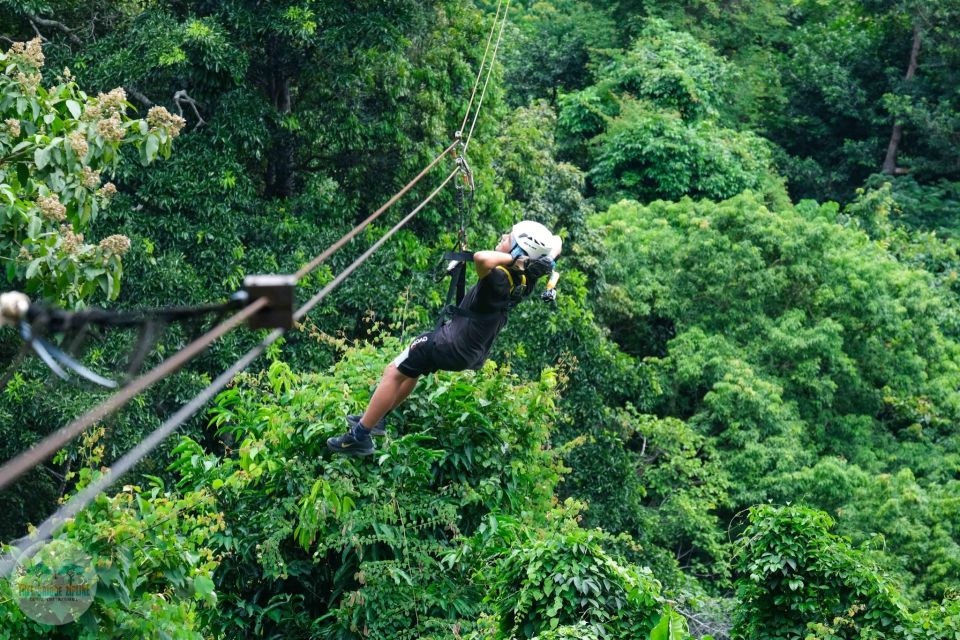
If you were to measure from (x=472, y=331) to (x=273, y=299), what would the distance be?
3.44 metres

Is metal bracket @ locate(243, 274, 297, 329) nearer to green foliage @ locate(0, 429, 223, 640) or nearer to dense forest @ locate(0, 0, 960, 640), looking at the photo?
dense forest @ locate(0, 0, 960, 640)

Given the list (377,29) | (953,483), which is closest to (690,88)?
(953,483)

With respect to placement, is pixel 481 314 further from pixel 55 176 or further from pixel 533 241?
pixel 55 176

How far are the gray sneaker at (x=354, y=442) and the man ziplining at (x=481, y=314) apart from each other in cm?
2

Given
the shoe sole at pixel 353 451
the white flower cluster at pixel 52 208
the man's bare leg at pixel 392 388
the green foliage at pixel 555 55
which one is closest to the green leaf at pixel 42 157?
the white flower cluster at pixel 52 208

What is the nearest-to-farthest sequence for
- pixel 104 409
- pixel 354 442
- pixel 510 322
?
pixel 104 409 → pixel 354 442 → pixel 510 322

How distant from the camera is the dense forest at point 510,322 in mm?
7219

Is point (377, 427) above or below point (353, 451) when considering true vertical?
above

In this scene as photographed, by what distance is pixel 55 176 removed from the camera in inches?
269

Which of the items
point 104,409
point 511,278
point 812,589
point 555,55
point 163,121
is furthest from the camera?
point 555,55

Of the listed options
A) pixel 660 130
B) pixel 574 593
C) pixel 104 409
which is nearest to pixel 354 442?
pixel 574 593

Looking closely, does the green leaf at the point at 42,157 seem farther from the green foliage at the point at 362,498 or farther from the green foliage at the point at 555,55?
the green foliage at the point at 555,55

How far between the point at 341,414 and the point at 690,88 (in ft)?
52.0

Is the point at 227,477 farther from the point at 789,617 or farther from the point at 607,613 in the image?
the point at 789,617
